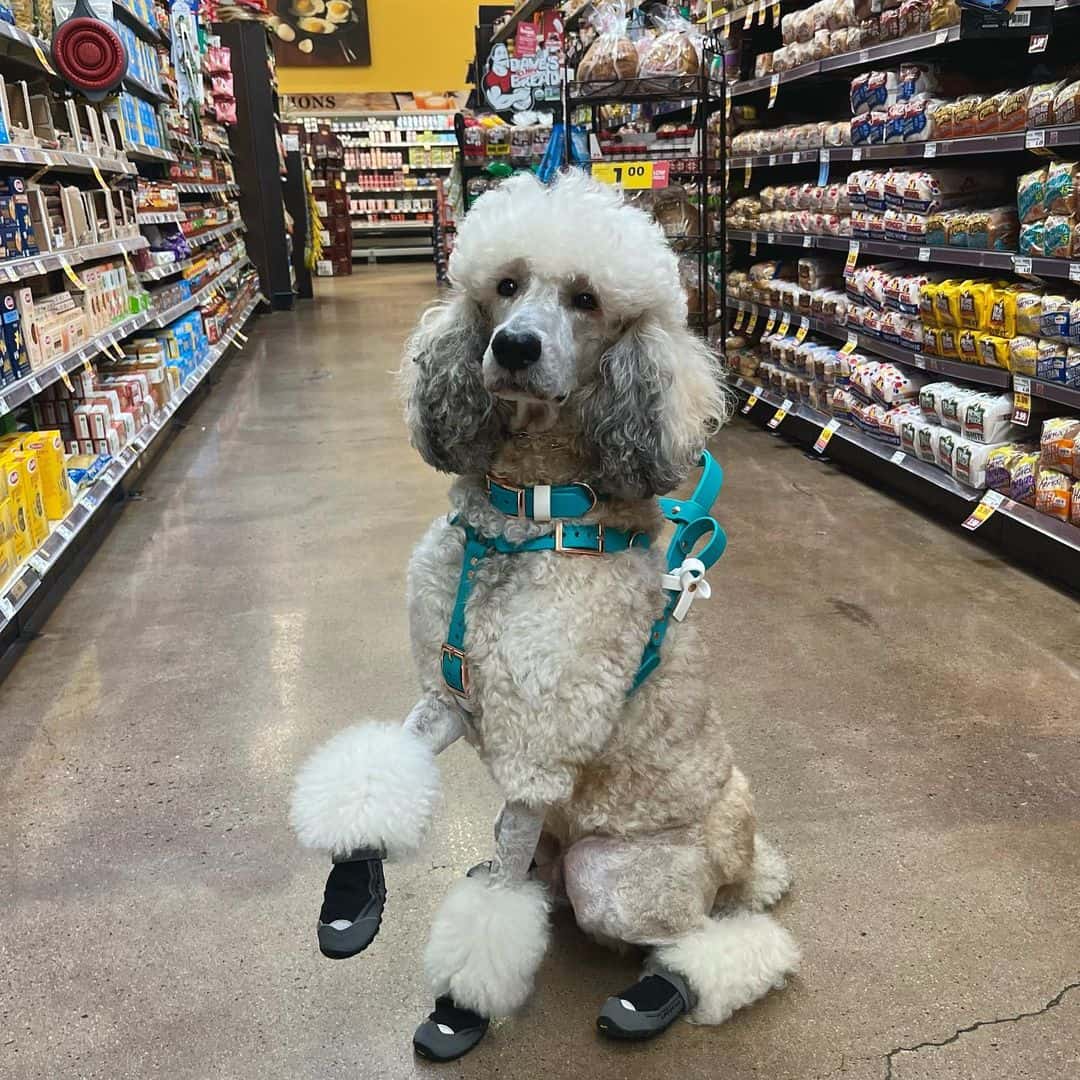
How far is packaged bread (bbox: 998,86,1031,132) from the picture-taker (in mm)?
3674

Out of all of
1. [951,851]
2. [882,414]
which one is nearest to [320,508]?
[882,414]

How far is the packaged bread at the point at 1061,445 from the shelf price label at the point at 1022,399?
0.18 metres

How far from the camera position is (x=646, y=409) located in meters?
1.48

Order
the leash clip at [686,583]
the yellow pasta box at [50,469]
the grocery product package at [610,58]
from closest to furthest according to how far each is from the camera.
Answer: the leash clip at [686,583] → the yellow pasta box at [50,469] → the grocery product package at [610,58]

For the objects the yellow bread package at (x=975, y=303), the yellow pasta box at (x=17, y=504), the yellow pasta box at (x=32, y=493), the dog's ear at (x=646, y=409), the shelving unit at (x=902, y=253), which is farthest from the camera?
the yellow bread package at (x=975, y=303)

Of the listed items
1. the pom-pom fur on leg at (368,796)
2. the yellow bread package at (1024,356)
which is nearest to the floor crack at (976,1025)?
the pom-pom fur on leg at (368,796)

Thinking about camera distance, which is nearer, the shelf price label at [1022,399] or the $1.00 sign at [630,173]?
the shelf price label at [1022,399]

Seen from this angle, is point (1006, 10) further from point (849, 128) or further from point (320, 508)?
point (320, 508)

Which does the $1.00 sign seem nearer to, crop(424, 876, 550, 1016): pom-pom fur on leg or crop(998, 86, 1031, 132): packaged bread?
crop(998, 86, 1031, 132): packaged bread

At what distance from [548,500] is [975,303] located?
10.2 ft

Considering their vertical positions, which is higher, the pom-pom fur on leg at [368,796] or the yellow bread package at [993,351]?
the yellow bread package at [993,351]

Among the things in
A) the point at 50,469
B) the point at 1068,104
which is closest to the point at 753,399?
the point at 1068,104

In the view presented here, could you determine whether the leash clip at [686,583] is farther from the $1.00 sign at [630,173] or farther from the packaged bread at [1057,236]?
the $1.00 sign at [630,173]

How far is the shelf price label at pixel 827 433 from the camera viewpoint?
5.21 metres
